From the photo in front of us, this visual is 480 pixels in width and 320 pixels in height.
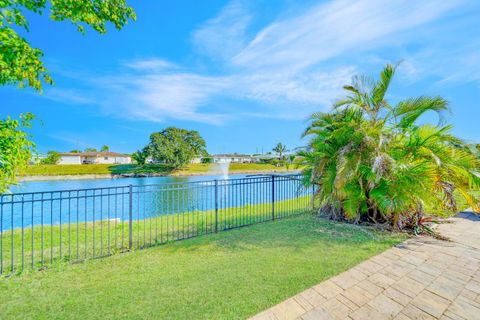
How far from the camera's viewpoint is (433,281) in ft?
9.36

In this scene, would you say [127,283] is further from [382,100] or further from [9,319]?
[382,100]

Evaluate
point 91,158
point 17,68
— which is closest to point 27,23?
point 17,68

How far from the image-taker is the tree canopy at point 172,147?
143ft

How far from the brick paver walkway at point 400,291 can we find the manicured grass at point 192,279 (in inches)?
7.2

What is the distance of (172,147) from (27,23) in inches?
1722

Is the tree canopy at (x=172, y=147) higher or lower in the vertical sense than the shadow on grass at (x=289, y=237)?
higher

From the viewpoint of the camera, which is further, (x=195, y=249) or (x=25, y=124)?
(x=195, y=249)

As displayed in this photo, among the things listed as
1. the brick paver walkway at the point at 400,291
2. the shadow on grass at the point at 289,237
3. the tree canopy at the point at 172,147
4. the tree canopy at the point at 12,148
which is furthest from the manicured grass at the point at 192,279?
the tree canopy at the point at 172,147

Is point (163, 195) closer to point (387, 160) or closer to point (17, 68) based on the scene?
point (17, 68)

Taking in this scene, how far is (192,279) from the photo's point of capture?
2.99 metres

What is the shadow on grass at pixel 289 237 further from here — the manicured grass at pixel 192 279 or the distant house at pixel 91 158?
the distant house at pixel 91 158

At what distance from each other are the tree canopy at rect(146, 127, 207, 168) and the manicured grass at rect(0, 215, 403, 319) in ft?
134

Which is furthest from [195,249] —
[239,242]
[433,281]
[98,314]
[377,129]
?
[377,129]

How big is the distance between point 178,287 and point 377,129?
515cm
